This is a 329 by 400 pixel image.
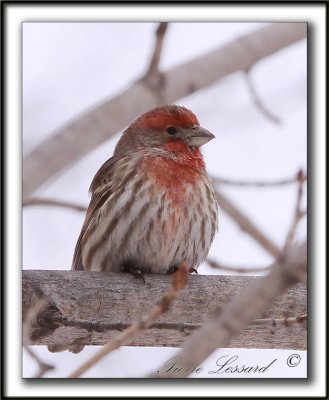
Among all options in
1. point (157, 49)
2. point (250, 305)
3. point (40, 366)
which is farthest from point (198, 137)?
point (250, 305)

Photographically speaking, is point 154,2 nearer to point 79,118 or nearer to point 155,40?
point 155,40

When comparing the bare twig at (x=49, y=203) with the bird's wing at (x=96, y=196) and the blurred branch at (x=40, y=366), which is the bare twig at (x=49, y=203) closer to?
the bird's wing at (x=96, y=196)

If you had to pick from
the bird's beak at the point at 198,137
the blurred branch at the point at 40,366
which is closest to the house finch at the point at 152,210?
the bird's beak at the point at 198,137

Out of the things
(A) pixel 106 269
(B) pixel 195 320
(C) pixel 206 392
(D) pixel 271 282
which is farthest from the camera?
(A) pixel 106 269

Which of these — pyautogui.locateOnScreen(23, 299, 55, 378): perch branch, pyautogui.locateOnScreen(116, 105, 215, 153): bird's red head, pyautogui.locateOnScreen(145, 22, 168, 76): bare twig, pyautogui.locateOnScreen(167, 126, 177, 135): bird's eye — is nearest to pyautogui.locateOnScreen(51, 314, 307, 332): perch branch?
pyautogui.locateOnScreen(23, 299, 55, 378): perch branch

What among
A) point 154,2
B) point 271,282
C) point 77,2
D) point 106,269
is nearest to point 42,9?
point 77,2

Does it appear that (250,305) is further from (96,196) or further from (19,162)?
(96,196)
